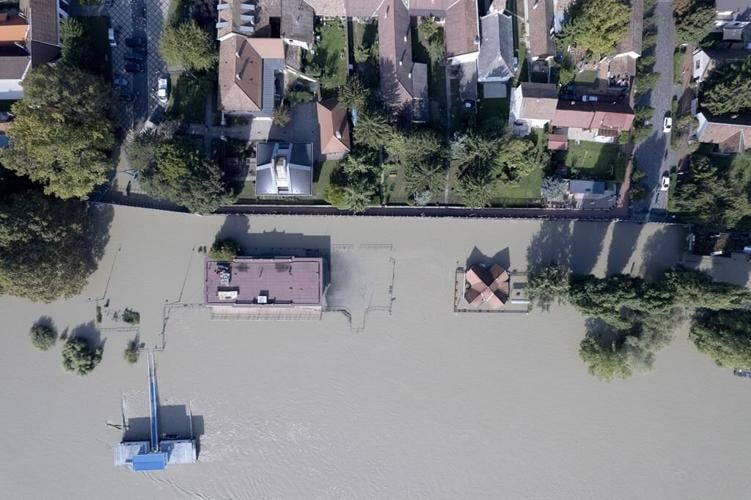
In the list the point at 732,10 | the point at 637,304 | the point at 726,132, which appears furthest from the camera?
the point at 726,132

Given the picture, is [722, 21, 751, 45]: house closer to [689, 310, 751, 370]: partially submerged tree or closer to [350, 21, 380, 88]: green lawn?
[689, 310, 751, 370]: partially submerged tree

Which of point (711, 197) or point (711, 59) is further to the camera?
point (711, 59)

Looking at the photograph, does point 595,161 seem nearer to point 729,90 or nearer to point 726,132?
point 726,132

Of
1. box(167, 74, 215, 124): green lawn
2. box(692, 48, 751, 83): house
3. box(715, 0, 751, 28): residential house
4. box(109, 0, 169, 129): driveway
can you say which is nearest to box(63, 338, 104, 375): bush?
box(109, 0, 169, 129): driveway

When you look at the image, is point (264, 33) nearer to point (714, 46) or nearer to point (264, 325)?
point (264, 325)

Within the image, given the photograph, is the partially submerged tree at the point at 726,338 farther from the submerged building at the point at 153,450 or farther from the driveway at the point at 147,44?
the driveway at the point at 147,44

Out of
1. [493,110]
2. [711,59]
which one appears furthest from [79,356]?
[711,59]
